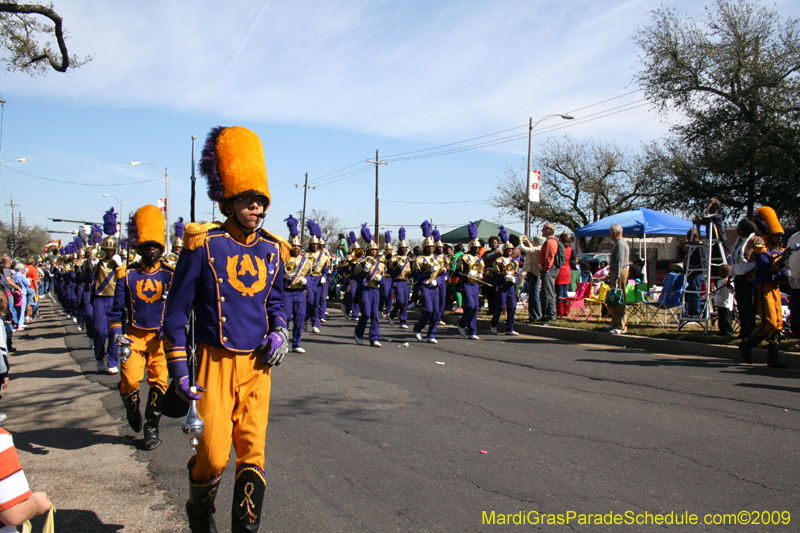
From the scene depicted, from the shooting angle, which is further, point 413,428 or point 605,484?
point 413,428

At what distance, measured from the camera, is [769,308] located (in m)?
8.05

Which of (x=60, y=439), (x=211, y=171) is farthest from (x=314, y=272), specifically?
(x=211, y=171)

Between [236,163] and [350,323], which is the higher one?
[236,163]

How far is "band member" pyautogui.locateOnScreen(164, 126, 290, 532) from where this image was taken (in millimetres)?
3086

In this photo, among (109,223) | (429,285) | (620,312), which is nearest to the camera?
(109,223)

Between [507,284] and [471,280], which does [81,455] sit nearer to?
[471,280]

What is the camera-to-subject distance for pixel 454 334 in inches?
541

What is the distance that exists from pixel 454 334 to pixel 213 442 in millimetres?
10924

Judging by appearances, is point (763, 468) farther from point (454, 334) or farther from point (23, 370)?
point (23, 370)

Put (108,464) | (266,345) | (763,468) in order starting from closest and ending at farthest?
(266,345) → (763,468) → (108,464)

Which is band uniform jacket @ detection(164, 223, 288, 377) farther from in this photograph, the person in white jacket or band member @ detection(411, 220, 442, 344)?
the person in white jacket

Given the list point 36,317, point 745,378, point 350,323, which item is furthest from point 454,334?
point 36,317

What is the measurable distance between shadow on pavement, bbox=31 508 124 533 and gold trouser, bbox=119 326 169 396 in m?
1.56

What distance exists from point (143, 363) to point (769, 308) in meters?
7.72
